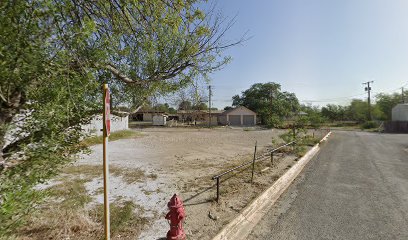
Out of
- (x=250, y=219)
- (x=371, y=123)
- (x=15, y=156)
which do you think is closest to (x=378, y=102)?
(x=371, y=123)

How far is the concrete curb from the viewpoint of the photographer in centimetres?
438

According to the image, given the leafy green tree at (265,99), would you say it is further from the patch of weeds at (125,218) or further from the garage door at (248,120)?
the patch of weeds at (125,218)

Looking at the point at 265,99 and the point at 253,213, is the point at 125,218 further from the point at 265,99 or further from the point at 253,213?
the point at 265,99

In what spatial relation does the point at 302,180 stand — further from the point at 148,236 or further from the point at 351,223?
the point at 148,236

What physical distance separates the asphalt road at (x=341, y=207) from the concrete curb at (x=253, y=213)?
158 millimetres

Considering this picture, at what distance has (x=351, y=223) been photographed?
4.84 meters

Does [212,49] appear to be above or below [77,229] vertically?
above

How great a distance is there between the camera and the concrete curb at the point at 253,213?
14.4 feet

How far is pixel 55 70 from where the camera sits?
2.61m

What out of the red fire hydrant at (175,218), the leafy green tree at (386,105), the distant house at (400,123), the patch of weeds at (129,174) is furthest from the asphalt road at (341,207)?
the leafy green tree at (386,105)

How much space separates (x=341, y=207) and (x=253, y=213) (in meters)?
2.04

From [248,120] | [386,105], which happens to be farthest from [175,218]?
[386,105]

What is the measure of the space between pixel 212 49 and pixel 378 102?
Answer: 221ft

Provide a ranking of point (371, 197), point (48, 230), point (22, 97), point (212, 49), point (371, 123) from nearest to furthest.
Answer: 1. point (22, 97)
2. point (48, 230)
3. point (212, 49)
4. point (371, 197)
5. point (371, 123)
